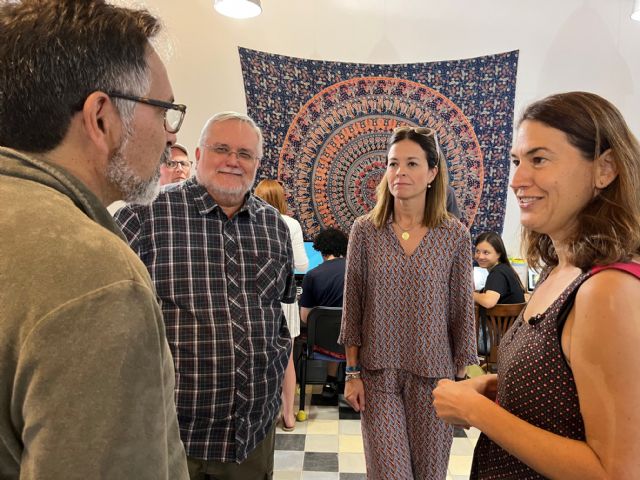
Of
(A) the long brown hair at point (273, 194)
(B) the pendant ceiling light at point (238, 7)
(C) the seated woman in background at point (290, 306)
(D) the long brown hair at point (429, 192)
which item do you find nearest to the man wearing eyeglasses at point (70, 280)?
(D) the long brown hair at point (429, 192)

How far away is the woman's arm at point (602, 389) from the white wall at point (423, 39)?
3.65m

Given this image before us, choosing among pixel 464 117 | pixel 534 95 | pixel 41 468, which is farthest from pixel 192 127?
pixel 41 468

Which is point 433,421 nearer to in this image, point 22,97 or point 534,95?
point 22,97

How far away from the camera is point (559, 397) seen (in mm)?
794

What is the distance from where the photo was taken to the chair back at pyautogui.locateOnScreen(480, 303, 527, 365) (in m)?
2.98

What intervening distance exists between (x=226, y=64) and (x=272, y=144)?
89 cm

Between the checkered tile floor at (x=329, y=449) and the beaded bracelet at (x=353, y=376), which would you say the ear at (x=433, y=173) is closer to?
the beaded bracelet at (x=353, y=376)

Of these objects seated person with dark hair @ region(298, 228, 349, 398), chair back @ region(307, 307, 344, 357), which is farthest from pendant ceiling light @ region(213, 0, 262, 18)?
chair back @ region(307, 307, 344, 357)

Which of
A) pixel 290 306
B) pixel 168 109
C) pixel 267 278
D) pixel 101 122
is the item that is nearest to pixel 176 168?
pixel 290 306

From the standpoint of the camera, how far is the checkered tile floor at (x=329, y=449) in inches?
93.5

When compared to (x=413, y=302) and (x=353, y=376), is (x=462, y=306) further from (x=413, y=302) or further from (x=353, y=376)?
(x=353, y=376)

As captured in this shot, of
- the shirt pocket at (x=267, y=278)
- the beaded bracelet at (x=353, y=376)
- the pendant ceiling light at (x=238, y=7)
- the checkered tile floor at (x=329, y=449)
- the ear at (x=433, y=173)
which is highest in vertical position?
Answer: the pendant ceiling light at (x=238, y=7)

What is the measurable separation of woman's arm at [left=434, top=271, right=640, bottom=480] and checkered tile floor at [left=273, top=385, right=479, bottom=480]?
6.04ft

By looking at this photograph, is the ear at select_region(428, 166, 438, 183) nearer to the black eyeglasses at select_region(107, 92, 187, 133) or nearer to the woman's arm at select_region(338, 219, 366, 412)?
the woman's arm at select_region(338, 219, 366, 412)
